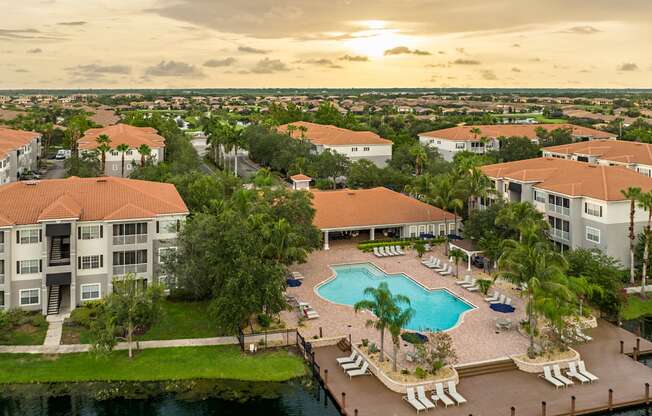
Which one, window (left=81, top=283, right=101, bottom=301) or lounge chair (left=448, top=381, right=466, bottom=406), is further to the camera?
window (left=81, top=283, right=101, bottom=301)

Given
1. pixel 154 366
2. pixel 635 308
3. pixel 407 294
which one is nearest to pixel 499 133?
pixel 635 308

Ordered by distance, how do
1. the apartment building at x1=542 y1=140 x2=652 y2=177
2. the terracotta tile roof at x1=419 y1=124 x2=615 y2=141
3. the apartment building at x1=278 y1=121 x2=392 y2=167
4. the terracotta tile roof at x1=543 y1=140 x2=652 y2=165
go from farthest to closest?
the terracotta tile roof at x1=419 y1=124 x2=615 y2=141
the apartment building at x1=278 y1=121 x2=392 y2=167
the terracotta tile roof at x1=543 y1=140 x2=652 y2=165
the apartment building at x1=542 y1=140 x2=652 y2=177

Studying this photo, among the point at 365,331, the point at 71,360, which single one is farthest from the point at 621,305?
the point at 71,360

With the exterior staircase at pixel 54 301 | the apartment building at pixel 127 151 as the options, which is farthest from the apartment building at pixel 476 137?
the exterior staircase at pixel 54 301

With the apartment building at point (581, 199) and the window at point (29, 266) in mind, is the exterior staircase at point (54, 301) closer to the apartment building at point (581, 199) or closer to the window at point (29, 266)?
the window at point (29, 266)

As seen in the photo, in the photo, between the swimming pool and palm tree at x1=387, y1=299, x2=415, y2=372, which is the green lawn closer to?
palm tree at x1=387, y1=299, x2=415, y2=372

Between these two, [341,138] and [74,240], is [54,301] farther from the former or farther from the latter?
[341,138]

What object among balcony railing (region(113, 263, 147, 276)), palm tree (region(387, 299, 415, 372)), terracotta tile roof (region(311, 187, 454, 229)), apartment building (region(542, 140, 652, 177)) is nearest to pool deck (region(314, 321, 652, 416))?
palm tree (region(387, 299, 415, 372))
